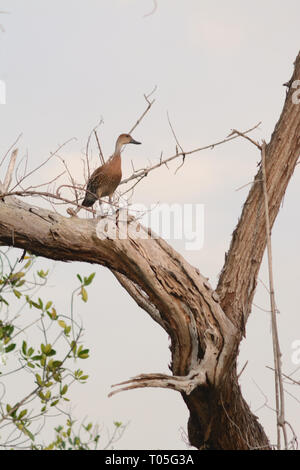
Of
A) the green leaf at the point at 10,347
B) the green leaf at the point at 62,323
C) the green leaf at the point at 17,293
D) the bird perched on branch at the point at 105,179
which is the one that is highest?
the bird perched on branch at the point at 105,179

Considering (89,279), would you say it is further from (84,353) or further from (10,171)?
(10,171)

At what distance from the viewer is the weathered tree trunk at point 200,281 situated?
4070mm

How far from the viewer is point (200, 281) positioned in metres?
4.36

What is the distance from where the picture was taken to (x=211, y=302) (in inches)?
170

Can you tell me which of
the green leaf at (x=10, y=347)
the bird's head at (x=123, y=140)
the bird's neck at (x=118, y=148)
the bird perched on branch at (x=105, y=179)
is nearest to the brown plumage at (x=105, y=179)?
the bird perched on branch at (x=105, y=179)

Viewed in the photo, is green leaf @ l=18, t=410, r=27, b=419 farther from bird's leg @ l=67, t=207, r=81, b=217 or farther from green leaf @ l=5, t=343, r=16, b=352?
bird's leg @ l=67, t=207, r=81, b=217

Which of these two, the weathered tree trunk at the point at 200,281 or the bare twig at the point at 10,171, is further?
the bare twig at the point at 10,171

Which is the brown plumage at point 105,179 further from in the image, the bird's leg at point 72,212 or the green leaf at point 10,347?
the green leaf at point 10,347

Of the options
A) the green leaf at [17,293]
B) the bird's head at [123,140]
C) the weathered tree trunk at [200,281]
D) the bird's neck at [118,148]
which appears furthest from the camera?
the bird's head at [123,140]

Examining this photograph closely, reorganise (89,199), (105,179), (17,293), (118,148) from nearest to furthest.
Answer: (17,293) < (105,179) < (89,199) < (118,148)

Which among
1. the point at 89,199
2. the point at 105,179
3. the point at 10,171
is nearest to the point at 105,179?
the point at 105,179

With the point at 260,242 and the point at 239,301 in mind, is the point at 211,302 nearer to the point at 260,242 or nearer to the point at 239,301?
the point at 239,301

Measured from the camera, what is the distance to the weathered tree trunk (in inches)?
160
